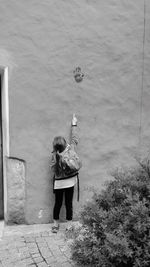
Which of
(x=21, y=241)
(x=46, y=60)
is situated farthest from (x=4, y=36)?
(x=21, y=241)

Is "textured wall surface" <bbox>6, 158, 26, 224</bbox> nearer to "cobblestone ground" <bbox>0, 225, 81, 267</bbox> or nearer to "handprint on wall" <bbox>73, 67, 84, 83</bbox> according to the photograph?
"cobblestone ground" <bbox>0, 225, 81, 267</bbox>

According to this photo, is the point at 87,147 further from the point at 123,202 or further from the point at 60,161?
the point at 123,202

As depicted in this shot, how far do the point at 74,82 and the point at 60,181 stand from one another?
145 centimetres

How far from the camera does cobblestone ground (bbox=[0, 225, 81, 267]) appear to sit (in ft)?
13.2

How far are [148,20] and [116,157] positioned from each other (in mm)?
2214

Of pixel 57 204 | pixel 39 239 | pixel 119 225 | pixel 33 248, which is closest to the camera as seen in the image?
pixel 119 225

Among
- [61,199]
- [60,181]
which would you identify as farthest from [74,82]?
[61,199]

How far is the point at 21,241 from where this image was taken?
4.60 metres

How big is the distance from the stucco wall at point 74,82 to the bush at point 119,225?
6.88 feet

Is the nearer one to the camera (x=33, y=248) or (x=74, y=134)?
(x=33, y=248)

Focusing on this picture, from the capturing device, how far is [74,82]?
5.15 meters

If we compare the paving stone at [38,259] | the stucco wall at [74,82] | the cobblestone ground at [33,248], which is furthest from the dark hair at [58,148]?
the paving stone at [38,259]

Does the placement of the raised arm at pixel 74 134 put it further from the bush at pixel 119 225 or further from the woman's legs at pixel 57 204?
the bush at pixel 119 225

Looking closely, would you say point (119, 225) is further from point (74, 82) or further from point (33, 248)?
point (74, 82)
